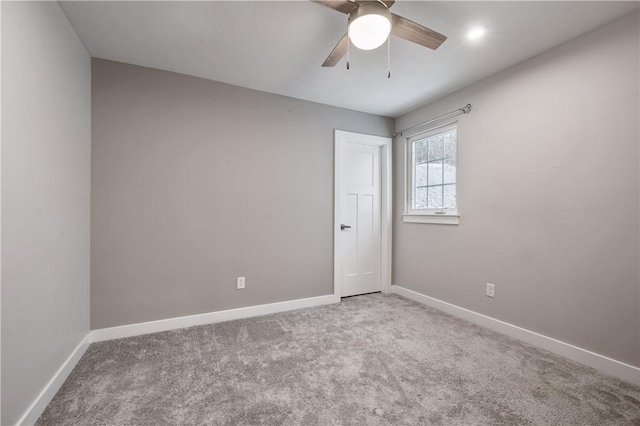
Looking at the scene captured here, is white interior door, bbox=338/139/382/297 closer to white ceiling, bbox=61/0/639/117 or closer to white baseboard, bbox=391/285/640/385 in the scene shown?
white baseboard, bbox=391/285/640/385

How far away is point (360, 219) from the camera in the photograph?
3711 millimetres

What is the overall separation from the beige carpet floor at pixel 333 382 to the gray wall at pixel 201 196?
0.48 meters

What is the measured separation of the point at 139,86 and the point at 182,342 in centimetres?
227

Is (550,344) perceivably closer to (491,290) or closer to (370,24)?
(491,290)

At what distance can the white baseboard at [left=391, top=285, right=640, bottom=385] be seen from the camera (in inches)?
72.7

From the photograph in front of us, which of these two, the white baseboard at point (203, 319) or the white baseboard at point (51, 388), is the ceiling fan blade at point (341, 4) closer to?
the white baseboard at point (51, 388)

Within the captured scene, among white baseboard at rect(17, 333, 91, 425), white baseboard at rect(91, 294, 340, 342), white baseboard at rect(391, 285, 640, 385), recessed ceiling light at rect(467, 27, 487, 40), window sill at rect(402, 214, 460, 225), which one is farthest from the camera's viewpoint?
window sill at rect(402, 214, 460, 225)

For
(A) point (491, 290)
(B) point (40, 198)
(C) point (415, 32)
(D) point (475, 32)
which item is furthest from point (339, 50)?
(A) point (491, 290)

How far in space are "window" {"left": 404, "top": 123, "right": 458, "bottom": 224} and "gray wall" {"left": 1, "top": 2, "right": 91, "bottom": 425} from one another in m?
3.32

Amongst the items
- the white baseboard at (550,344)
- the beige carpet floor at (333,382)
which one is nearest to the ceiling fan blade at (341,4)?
the beige carpet floor at (333,382)

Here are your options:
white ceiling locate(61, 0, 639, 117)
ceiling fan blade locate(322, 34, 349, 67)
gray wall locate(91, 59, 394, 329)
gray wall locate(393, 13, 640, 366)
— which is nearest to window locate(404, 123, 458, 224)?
gray wall locate(393, 13, 640, 366)

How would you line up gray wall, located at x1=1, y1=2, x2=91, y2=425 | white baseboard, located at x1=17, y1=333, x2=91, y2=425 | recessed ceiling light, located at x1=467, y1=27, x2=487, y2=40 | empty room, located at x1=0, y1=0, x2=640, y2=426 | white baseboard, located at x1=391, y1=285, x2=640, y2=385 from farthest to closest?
recessed ceiling light, located at x1=467, y1=27, x2=487, y2=40, white baseboard, located at x1=391, y1=285, x2=640, y2=385, empty room, located at x1=0, y1=0, x2=640, y2=426, white baseboard, located at x1=17, y1=333, x2=91, y2=425, gray wall, located at x1=1, y1=2, x2=91, y2=425

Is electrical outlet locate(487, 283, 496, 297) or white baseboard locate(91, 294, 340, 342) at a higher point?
electrical outlet locate(487, 283, 496, 297)

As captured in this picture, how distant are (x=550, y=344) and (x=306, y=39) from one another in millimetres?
3041
